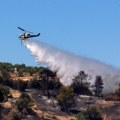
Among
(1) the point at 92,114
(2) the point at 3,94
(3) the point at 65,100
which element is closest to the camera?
(1) the point at 92,114

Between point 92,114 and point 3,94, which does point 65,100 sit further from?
point 3,94

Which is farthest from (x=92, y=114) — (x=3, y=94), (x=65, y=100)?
(x=3, y=94)

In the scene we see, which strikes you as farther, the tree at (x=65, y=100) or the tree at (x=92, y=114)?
the tree at (x=65, y=100)

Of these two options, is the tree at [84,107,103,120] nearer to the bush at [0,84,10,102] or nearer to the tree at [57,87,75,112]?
the tree at [57,87,75,112]

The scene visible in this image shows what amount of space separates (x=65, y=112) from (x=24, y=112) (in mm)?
17066

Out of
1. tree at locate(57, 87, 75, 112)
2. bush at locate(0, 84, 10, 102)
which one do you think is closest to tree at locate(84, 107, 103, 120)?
tree at locate(57, 87, 75, 112)

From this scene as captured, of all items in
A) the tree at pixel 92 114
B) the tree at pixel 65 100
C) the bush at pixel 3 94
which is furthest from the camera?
the tree at pixel 65 100

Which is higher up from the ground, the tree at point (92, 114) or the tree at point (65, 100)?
the tree at point (65, 100)

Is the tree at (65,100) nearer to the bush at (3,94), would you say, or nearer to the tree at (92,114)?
the tree at (92,114)

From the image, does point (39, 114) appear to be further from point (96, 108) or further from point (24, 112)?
point (96, 108)

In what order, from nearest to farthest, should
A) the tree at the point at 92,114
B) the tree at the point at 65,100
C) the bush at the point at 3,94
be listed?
the tree at the point at 92,114, the bush at the point at 3,94, the tree at the point at 65,100

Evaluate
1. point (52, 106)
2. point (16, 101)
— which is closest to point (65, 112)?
point (52, 106)

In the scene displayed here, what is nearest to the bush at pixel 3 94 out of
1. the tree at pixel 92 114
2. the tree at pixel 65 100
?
the tree at pixel 65 100

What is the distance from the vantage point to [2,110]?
184250 millimetres
